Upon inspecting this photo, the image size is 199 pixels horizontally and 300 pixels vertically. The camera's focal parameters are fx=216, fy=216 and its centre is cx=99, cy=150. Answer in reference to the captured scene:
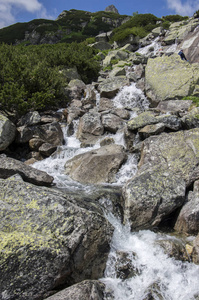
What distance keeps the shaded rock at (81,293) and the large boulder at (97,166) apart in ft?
19.4

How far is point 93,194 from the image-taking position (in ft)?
28.6

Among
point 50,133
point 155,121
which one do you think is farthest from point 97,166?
point 50,133

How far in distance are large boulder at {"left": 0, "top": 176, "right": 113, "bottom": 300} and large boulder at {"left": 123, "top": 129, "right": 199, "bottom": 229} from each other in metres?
1.39

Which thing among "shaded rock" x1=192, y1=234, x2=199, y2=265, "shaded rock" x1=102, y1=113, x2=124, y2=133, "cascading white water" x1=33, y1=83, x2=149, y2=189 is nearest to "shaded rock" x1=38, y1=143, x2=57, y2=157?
"cascading white water" x1=33, y1=83, x2=149, y2=189

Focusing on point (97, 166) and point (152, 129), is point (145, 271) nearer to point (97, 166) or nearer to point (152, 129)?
point (97, 166)

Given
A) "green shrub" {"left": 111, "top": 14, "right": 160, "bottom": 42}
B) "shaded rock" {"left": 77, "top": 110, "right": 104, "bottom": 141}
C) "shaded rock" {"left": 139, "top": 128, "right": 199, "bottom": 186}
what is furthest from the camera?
"green shrub" {"left": 111, "top": 14, "right": 160, "bottom": 42}

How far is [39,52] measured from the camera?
2641 cm

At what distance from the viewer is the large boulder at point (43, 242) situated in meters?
4.44

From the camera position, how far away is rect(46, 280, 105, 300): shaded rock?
4.36 m

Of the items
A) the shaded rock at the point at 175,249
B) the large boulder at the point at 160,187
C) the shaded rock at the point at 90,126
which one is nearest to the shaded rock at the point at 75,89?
the shaded rock at the point at 90,126

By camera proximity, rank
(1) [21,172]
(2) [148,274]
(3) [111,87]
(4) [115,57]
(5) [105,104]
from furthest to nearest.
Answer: (4) [115,57], (3) [111,87], (5) [105,104], (1) [21,172], (2) [148,274]

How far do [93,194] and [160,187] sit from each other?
2683 millimetres

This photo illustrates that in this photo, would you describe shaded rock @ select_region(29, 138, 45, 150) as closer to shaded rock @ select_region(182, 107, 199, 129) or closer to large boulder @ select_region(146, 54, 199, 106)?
shaded rock @ select_region(182, 107, 199, 129)

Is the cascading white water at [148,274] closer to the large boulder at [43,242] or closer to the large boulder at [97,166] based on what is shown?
the large boulder at [43,242]
